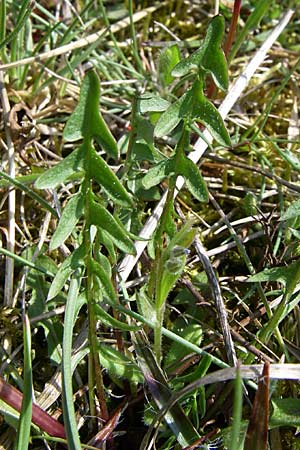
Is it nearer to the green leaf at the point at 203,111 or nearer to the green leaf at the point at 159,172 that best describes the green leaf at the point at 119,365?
the green leaf at the point at 159,172

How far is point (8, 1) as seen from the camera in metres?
2.15

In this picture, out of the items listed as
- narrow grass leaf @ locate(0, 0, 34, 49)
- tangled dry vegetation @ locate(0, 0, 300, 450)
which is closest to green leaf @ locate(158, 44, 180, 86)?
tangled dry vegetation @ locate(0, 0, 300, 450)

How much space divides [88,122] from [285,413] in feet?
2.68

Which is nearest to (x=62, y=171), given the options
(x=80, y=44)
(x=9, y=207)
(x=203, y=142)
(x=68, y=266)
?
(x=68, y=266)

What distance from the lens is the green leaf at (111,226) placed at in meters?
1.23

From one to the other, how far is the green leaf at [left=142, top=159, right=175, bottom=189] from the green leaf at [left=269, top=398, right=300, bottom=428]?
22.7 inches

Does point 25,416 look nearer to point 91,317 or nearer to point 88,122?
point 91,317

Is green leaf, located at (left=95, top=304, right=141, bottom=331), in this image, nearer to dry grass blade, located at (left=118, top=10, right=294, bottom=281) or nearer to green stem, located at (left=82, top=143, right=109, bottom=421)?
green stem, located at (left=82, top=143, right=109, bottom=421)

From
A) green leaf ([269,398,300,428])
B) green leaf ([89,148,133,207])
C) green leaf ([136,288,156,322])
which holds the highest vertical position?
green leaf ([89,148,133,207])

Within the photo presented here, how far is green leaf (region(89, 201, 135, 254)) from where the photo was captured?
1230mm

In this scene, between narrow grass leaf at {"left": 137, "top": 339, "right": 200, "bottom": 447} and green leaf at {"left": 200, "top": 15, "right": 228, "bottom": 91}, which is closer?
green leaf at {"left": 200, "top": 15, "right": 228, "bottom": 91}

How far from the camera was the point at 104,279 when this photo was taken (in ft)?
4.28

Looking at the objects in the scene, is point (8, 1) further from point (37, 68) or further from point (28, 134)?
point (28, 134)

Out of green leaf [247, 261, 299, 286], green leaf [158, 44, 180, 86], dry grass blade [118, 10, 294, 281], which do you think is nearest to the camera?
green leaf [247, 261, 299, 286]
